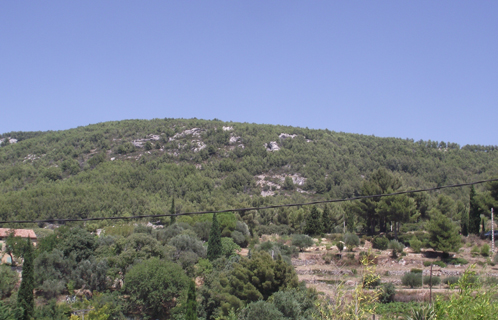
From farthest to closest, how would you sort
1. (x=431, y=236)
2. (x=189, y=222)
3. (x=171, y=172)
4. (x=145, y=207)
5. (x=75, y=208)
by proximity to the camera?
(x=171, y=172), (x=145, y=207), (x=75, y=208), (x=189, y=222), (x=431, y=236)

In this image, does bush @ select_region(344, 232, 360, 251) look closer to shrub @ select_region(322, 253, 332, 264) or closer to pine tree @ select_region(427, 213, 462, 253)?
shrub @ select_region(322, 253, 332, 264)

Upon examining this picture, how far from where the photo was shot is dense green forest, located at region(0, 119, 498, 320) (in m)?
22.1

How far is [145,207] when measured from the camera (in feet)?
226

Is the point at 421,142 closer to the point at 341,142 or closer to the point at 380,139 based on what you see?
the point at 380,139

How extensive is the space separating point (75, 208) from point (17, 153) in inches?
2551

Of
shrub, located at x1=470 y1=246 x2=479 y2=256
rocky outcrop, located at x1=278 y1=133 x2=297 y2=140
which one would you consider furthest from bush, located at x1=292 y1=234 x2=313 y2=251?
rocky outcrop, located at x1=278 y1=133 x2=297 y2=140

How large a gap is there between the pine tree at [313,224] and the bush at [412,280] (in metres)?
19.3

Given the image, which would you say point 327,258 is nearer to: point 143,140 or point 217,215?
point 217,215

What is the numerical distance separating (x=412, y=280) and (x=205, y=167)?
7623cm

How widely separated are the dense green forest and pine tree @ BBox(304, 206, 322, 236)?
12 cm

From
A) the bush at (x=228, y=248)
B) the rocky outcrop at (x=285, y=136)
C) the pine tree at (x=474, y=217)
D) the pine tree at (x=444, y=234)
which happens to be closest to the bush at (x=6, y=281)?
the bush at (x=228, y=248)

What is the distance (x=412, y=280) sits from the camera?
25438mm

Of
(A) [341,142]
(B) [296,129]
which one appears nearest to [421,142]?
(A) [341,142]

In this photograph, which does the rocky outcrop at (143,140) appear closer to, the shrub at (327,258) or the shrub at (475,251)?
the shrub at (327,258)
